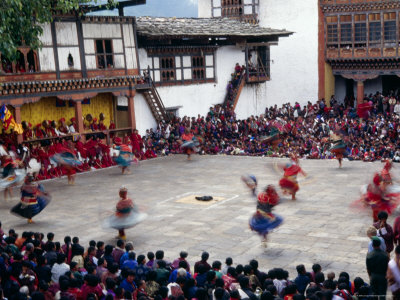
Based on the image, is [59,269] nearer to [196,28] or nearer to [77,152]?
[77,152]

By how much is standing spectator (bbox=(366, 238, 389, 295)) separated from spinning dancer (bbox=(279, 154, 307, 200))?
24.3 feet

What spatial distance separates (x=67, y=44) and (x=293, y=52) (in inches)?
752

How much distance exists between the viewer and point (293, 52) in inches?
1526

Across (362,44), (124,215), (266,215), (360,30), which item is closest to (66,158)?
(124,215)

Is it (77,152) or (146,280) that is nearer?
(146,280)

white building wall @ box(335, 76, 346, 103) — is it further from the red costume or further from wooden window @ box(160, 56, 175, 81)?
the red costume

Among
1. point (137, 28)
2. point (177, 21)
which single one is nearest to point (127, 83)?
point (137, 28)

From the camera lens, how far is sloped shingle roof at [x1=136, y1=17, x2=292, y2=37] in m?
29.0

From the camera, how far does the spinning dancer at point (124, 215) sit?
13336 mm

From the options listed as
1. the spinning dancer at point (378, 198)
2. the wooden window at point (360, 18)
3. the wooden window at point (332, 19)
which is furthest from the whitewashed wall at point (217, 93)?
the spinning dancer at point (378, 198)

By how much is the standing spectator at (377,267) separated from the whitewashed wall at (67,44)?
1889cm

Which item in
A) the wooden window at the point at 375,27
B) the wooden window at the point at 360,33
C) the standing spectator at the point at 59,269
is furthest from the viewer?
the wooden window at the point at 360,33

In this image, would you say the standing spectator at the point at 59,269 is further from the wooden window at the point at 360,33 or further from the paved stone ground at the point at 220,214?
the wooden window at the point at 360,33

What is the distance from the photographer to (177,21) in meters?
32.3
